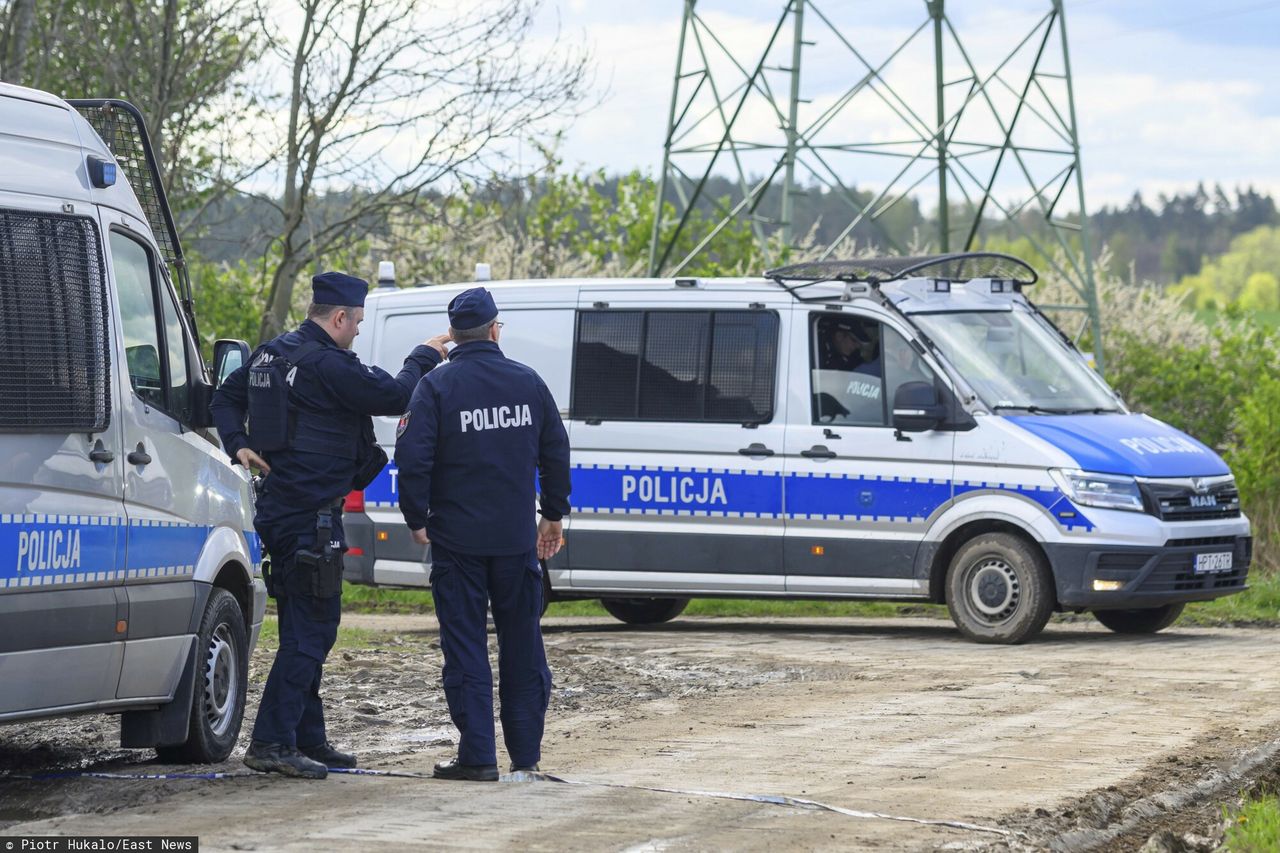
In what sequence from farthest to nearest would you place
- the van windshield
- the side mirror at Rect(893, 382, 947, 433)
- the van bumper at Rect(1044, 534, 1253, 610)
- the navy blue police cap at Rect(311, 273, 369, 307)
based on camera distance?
Answer: the van windshield
the side mirror at Rect(893, 382, 947, 433)
the van bumper at Rect(1044, 534, 1253, 610)
the navy blue police cap at Rect(311, 273, 369, 307)

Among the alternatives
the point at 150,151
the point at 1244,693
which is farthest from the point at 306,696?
the point at 1244,693

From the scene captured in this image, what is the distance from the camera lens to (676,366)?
12.8m

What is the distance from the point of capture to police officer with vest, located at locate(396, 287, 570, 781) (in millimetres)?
6992

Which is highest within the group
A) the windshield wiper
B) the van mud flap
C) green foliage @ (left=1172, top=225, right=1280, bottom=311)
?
green foliage @ (left=1172, top=225, right=1280, bottom=311)

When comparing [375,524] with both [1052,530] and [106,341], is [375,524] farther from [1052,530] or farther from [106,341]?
[106,341]

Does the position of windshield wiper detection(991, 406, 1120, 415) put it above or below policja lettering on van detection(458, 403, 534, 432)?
below

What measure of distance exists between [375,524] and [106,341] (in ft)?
22.2

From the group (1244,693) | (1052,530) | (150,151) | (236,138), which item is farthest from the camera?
(236,138)

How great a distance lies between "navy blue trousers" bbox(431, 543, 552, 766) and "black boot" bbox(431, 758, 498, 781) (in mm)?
23

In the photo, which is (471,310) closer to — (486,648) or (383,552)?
(486,648)

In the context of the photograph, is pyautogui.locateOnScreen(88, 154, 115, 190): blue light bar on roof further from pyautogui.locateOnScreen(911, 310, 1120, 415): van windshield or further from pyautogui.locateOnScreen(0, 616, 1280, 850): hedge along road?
pyautogui.locateOnScreen(911, 310, 1120, 415): van windshield

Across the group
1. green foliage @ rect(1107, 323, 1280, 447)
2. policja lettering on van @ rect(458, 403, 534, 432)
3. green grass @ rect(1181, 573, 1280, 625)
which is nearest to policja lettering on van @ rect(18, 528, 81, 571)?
policja lettering on van @ rect(458, 403, 534, 432)

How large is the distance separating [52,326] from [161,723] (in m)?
1.62

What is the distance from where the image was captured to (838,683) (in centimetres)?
999
